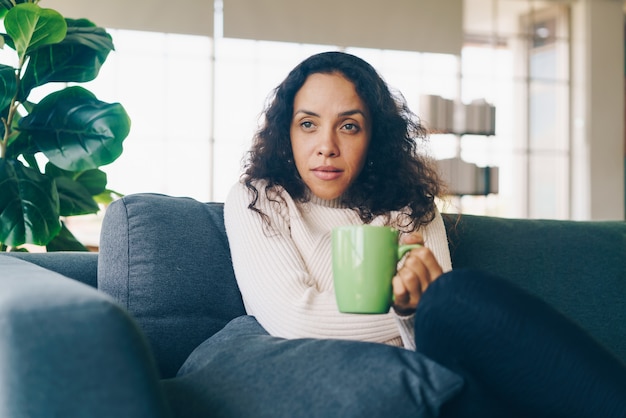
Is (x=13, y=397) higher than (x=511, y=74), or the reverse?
(x=511, y=74)

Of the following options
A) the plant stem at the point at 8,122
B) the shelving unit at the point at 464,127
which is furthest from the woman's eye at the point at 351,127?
the shelving unit at the point at 464,127

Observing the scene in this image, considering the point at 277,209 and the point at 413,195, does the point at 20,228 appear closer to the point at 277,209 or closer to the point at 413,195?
the point at 277,209

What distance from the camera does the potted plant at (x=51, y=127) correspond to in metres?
1.96

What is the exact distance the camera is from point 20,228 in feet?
6.36

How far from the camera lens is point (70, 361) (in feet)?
2.49

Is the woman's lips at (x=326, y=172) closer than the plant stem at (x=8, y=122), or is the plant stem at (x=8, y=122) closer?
the woman's lips at (x=326, y=172)

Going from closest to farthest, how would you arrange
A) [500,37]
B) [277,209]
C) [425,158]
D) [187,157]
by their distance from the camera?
[277,209]
[425,158]
[187,157]
[500,37]

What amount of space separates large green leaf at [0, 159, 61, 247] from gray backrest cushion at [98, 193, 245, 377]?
0.63 metres

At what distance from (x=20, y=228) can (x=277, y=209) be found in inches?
34.7

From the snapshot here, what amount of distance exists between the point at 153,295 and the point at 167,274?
5cm

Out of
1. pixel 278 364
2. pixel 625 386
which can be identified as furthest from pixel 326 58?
pixel 625 386

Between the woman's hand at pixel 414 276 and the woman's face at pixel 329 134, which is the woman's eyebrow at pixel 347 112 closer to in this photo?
the woman's face at pixel 329 134

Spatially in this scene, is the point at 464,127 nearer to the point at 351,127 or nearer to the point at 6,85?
the point at 6,85

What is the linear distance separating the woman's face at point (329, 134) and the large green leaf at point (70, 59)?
93 centimetres
